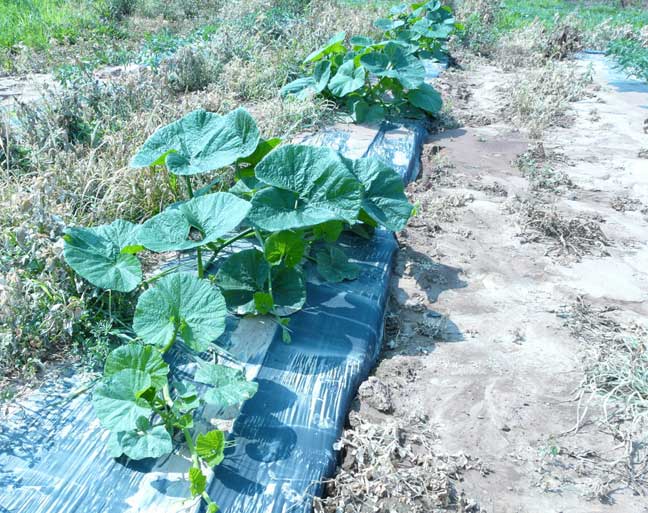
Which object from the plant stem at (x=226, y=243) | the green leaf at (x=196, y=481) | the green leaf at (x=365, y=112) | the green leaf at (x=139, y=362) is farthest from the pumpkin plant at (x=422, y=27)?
the green leaf at (x=196, y=481)

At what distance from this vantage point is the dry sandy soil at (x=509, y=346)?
1666mm

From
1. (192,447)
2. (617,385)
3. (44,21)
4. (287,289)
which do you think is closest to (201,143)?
(287,289)

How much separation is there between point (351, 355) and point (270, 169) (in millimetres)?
769

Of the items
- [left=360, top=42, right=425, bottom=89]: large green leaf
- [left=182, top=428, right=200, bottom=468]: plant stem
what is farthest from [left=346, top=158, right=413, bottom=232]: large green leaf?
[left=360, top=42, right=425, bottom=89]: large green leaf

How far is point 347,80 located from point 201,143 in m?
2.25

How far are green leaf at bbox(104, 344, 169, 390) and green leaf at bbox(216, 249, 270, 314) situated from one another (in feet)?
1.73

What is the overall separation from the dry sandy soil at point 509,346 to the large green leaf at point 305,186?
1.87ft

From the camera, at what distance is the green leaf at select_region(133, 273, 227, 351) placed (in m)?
1.80

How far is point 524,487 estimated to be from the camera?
1.67m

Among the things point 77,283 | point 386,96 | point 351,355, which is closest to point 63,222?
point 77,283

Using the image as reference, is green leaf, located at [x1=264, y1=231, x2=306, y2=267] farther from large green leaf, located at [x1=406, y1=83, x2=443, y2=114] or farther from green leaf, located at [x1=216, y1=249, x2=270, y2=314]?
large green leaf, located at [x1=406, y1=83, x2=443, y2=114]

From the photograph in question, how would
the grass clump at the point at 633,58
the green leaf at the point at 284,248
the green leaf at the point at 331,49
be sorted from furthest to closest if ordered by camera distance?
1. the grass clump at the point at 633,58
2. the green leaf at the point at 331,49
3. the green leaf at the point at 284,248

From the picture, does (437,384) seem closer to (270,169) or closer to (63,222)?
(270,169)

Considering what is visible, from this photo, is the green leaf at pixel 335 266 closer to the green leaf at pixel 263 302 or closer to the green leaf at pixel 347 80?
the green leaf at pixel 263 302
